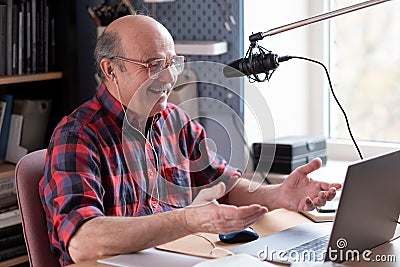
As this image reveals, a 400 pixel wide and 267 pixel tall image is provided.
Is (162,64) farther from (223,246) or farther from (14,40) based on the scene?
(14,40)

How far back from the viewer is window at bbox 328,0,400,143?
9.14 feet

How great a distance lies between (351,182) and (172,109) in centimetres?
77

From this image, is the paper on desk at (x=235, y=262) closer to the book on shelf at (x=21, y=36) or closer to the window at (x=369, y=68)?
the window at (x=369, y=68)

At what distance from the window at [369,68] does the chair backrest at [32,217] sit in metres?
1.33

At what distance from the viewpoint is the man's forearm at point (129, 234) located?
5.70 ft

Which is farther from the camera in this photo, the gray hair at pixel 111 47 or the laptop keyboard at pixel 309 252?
the gray hair at pixel 111 47

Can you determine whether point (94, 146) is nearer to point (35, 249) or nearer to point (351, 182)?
point (35, 249)

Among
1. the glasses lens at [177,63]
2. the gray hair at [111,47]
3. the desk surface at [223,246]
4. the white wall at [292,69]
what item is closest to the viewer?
the desk surface at [223,246]

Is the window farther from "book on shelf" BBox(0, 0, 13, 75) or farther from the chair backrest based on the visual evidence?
the chair backrest

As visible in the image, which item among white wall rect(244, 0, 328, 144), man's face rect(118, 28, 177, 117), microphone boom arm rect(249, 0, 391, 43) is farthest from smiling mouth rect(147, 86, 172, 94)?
white wall rect(244, 0, 328, 144)

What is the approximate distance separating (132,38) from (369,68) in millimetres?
1101

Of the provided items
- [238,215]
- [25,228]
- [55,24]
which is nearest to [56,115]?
[55,24]

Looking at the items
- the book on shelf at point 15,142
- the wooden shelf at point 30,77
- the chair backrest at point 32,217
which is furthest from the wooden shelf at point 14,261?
the chair backrest at point 32,217

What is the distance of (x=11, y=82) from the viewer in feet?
9.22
